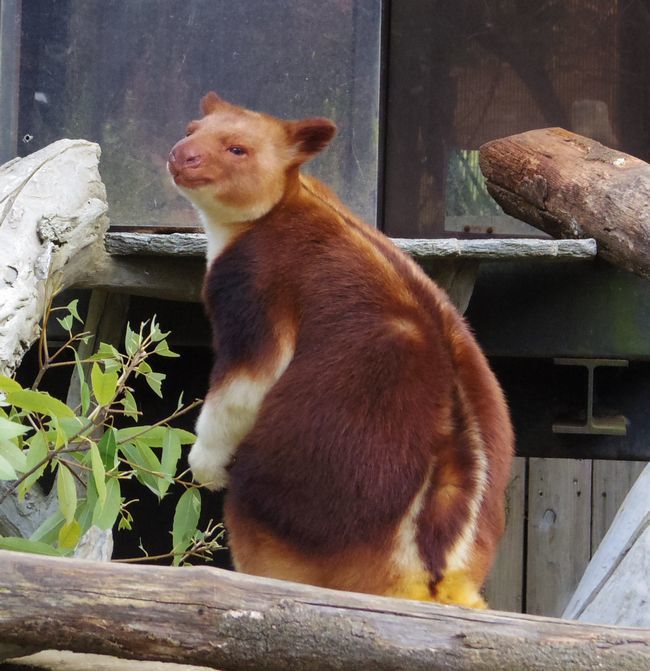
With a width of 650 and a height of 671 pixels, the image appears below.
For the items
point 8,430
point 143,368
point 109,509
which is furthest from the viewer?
point 143,368

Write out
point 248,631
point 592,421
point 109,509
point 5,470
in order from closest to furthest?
point 248,631 < point 5,470 < point 109,509 < point 592,421

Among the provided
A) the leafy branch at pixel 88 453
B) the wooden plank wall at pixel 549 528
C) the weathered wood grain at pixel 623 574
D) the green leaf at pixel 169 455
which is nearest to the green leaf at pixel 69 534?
the leafy branch at pixel 88 453

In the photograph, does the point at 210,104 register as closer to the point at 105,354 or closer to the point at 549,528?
the point at 105,354

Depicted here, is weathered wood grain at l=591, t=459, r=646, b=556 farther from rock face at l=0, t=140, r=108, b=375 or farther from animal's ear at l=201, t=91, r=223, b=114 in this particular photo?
animal's ear at l=201, t=91, r=223, b=114

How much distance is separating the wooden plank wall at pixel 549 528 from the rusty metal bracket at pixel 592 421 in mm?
2395

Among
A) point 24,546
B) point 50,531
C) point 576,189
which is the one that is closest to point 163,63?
point 576,189

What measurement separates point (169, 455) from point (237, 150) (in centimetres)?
86

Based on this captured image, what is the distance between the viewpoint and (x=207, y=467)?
10.2 ft

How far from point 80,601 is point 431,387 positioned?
3.48ft

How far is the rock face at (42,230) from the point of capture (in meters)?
3.29

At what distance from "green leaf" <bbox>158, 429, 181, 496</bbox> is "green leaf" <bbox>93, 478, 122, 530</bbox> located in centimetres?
14

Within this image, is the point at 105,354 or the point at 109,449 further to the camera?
the point at 105,354

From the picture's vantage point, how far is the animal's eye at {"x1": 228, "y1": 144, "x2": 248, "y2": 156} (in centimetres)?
323

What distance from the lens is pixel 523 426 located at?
519cm
